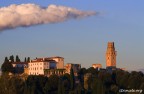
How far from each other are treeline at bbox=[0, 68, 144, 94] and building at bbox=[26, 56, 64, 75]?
27.9 ft

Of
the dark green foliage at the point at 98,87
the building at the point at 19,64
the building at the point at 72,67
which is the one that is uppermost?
the building at the point at 19,64

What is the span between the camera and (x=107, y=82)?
45.8 m

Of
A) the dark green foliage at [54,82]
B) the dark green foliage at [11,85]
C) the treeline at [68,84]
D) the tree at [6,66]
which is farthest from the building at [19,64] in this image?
the dark green foliage at [54,82]

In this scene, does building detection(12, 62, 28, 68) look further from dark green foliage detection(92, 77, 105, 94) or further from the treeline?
dark green foliage detection(92, 77, 105, 94)

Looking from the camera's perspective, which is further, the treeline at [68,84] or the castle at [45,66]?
the castle at [45,66]

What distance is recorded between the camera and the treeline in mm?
42719

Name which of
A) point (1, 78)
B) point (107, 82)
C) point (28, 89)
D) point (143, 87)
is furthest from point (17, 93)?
point (143, 87)

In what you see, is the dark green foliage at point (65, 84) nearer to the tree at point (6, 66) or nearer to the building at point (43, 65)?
the tree at point (6, 66)

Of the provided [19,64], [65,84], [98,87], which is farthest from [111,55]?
[98,87]

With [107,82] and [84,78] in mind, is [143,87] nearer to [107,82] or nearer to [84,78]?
[107,82]

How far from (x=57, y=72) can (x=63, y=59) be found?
280 inches

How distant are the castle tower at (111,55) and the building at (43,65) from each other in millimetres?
7852

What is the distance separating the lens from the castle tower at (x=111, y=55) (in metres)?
64.9

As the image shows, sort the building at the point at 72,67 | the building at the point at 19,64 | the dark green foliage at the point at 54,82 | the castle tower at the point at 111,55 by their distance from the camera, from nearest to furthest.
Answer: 1. the dark green foliage at the point at 54,82
2. the building at the point at 72,67
3. the building at the point at 19,64
4. the castle tower at the point at 111,55
